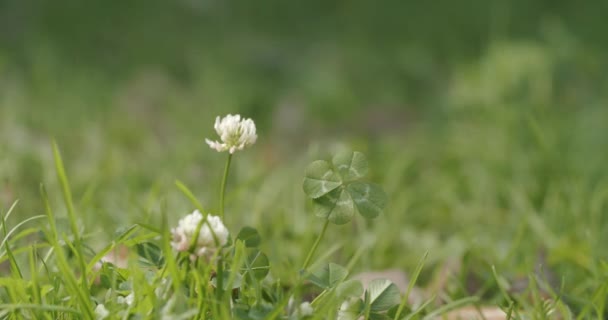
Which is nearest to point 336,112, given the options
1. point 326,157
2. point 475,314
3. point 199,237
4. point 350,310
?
point 326,157

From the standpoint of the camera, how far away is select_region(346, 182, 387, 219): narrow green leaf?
1.39m

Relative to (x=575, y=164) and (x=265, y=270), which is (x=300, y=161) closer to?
(x=575, y=164)

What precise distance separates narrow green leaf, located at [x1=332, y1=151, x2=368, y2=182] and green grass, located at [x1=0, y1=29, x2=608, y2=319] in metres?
0.25

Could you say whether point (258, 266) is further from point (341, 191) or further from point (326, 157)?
point (326, 157)

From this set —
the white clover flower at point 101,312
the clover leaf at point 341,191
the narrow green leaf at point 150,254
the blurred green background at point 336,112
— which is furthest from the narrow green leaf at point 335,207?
the blurred green background at point 336,112

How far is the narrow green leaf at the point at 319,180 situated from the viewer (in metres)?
1.37

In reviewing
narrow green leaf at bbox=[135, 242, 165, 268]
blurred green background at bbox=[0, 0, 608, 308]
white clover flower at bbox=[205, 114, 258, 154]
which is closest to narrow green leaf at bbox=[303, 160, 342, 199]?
white clover flower at bbox=[205, 114, 258, 154]

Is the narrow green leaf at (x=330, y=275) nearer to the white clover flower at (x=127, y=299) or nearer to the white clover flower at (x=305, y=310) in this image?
the white clover flower at (x=305, y=310)

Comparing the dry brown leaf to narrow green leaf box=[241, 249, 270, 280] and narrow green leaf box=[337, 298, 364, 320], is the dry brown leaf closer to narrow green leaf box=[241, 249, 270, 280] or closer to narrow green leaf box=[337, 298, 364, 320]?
narrow green leaf box=[337, 298, 364, 320]

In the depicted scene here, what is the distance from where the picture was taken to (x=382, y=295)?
1372 mm

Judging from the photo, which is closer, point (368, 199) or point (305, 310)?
point (305, 310)

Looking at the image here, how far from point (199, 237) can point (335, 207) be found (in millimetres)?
285

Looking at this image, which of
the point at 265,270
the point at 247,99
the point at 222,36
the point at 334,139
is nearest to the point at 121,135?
the point at 247,99

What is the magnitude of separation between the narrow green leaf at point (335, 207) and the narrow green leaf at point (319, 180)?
1 cm
